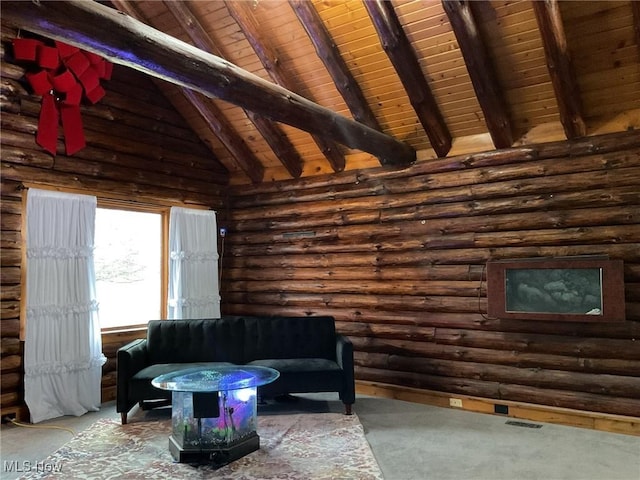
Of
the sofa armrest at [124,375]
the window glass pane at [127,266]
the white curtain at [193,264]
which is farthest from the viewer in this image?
the white curtain at [193,264]

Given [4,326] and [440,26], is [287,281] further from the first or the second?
[440,26]

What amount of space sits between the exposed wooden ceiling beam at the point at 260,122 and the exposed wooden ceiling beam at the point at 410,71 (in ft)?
6.48

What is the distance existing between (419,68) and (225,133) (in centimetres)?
285

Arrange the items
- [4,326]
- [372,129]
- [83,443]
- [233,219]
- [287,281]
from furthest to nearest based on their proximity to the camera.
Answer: [233,219] → [287,281] → [372,129] → [4,326] → [83,443]

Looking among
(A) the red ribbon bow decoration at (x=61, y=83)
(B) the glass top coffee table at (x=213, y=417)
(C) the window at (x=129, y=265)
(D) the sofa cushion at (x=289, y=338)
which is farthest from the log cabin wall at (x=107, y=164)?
(B) the glass top coffee table at (x=213, y=417)

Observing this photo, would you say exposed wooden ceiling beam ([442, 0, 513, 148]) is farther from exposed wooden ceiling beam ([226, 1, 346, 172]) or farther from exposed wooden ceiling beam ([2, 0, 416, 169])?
exposed wooden ceiling beam ([226, 1, 346, 172])

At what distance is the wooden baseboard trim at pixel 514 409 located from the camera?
15.3ft

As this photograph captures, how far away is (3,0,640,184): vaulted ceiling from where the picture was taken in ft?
13.6

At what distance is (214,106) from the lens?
252 inches

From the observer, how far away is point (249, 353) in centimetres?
558

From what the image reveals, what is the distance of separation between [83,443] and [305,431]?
194 cm

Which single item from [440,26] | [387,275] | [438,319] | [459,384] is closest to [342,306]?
[387,275]

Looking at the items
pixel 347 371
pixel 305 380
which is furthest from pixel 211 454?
pixel 347 371
